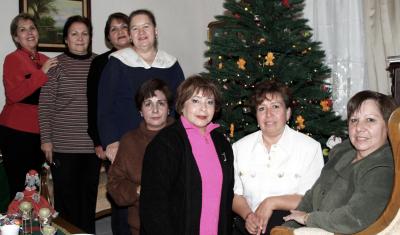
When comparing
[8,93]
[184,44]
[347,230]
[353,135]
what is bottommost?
[347,230]

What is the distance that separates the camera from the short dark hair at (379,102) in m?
1.85

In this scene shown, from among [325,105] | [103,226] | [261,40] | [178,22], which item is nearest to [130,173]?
[261,40]

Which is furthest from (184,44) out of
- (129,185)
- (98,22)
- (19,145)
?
(129,185)

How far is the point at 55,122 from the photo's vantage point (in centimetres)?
303

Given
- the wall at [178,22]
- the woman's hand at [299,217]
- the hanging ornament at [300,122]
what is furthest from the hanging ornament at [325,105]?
the wall at [178,22]

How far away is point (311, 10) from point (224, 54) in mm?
1734

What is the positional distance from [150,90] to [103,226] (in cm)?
225

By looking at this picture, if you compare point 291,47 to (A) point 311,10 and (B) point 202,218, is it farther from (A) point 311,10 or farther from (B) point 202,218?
(A) point 311,10

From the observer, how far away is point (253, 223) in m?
2.25

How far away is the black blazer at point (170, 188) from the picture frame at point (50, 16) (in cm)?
263

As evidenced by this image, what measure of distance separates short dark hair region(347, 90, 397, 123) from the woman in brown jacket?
0.93 metres

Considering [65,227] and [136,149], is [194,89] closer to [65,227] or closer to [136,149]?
[136,149]

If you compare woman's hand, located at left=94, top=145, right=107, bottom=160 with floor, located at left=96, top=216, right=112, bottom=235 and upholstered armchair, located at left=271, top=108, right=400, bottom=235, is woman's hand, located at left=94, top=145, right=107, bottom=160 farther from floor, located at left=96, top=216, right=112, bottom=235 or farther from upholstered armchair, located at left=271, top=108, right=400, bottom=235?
upholstered armchair, located at left=271, top=108, right=400, bottom=235

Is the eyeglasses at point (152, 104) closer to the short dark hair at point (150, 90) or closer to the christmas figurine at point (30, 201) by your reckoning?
the short dark hair at point (150, 90)
